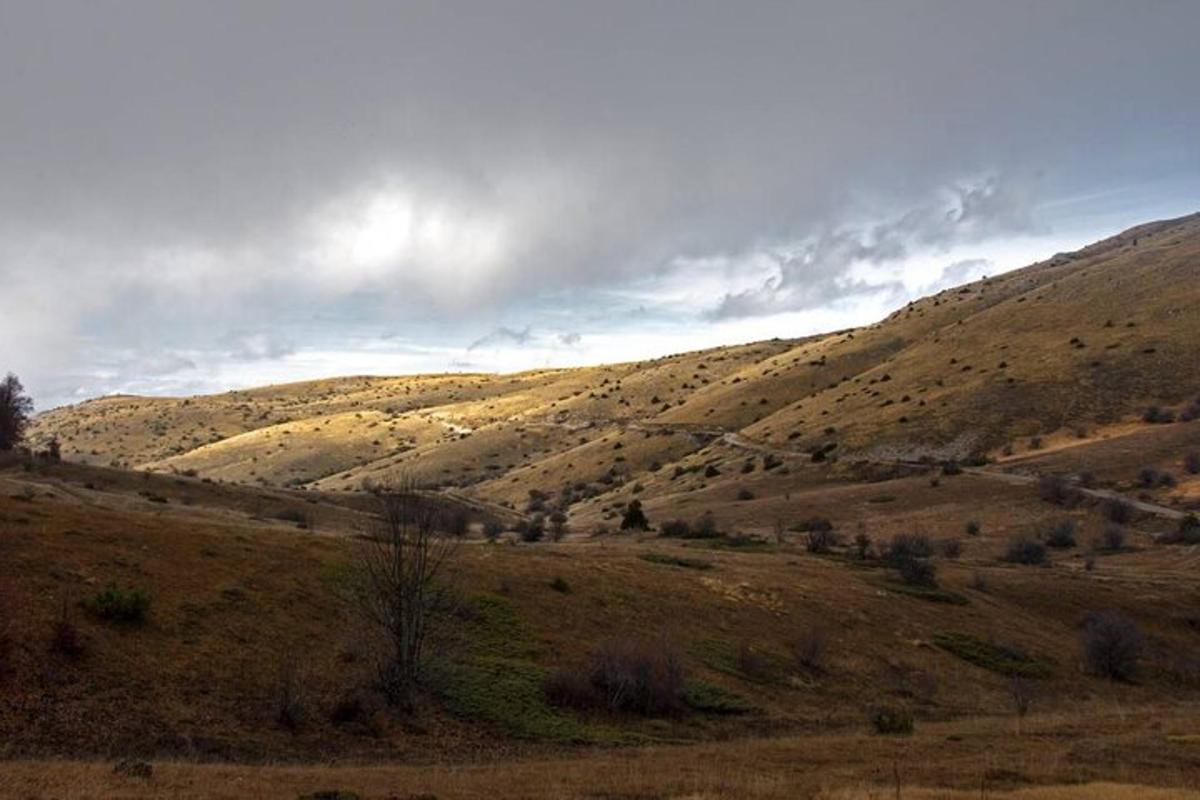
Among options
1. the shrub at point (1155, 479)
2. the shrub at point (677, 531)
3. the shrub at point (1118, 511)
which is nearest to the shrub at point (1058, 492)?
the shrub at point (1118, 511)

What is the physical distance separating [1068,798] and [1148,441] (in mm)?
65166

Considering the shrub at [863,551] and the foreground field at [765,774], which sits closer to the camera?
the foreground field at [765,774]

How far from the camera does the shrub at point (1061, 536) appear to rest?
55.8m

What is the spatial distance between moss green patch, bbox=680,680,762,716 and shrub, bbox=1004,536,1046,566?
31.7 m

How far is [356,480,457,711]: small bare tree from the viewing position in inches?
901

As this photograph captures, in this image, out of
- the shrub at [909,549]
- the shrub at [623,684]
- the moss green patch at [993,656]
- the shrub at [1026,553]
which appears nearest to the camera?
the shrub at [623,684]

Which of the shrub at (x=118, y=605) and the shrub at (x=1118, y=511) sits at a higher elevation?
the shrub at (x=118, y=605)

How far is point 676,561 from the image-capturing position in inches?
1681

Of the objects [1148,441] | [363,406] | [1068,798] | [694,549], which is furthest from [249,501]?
[363,406]

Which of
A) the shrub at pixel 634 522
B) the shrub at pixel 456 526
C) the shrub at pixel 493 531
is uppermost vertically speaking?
the shrub at pixel 456 526

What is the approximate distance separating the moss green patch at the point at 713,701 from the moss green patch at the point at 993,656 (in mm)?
13180

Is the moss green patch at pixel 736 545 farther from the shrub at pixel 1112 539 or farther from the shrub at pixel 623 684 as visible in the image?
the shrub at pixel 623 684

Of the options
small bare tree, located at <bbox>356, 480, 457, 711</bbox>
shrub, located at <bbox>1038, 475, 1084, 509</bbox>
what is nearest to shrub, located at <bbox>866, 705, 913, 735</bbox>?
small bare tree, located at <bbox>356, 480, 457, 711</bbox>

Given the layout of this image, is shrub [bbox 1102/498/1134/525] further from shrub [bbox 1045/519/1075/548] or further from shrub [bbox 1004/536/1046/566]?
shrub [bbox 1004/536/1046/566]
